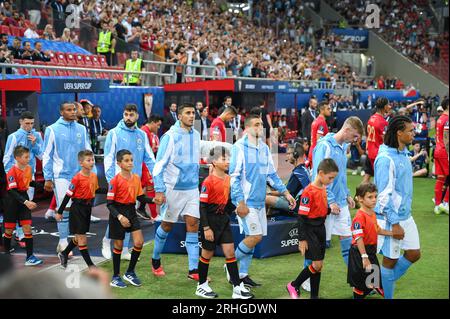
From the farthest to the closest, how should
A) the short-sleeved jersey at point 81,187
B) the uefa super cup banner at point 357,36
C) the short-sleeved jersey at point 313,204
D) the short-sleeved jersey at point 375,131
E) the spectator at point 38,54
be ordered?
1. the uefa super cup banner at point 357,36
2. the spectator at point 38,54
3. the short-sleeved jersey at point 375,131
4. the short-sleeved jersey at point 81,187
5. the short-sleeved jersey at point 313,204

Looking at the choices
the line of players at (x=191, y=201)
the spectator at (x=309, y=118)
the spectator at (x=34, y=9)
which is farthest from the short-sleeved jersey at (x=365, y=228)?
the spectator at (x=34, y=9)

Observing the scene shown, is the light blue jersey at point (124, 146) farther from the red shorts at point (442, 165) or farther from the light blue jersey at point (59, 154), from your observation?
the red shorts at point (442, 165)

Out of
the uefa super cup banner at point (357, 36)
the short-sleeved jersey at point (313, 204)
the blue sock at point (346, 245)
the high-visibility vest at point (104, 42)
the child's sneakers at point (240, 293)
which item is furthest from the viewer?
the uefa super cup banner at point (357, 36)

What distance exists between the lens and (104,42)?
1867 cm

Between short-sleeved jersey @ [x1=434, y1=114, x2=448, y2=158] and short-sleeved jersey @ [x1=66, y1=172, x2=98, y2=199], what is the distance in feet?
20.3

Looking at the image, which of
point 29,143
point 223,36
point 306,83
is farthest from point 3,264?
point 306,83

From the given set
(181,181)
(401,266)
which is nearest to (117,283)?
(181,181)

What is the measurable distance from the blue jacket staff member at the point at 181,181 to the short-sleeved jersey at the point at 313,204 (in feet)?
5.18

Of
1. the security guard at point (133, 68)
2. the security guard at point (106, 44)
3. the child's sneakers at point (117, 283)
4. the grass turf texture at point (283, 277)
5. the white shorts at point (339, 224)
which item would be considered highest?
the security guard at point (106, 44)

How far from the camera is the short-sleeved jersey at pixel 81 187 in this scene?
7.45m

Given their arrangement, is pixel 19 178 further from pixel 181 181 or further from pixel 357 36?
pixel 357 36

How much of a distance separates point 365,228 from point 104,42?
14.0m

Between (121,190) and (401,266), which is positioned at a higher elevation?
(121,190)

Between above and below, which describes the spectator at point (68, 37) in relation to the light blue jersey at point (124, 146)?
above
